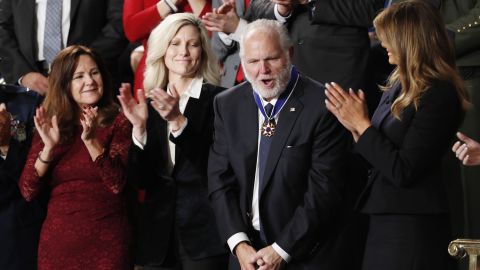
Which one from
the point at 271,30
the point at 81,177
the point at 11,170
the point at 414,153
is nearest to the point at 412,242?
the point at 414,153

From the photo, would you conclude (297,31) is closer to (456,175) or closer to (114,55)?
(456,175)

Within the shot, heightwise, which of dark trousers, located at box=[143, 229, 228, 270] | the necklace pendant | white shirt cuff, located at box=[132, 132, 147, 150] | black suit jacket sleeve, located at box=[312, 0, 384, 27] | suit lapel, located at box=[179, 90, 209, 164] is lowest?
dark trousers, located at box=[143, 229, 228, 270]

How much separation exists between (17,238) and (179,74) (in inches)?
52.1

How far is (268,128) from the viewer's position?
13.7 feet

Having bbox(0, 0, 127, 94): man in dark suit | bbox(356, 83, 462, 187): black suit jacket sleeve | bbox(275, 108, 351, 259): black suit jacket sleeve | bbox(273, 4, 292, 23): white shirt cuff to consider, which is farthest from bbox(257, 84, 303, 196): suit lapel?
bbox(0, 0, 127, 94): man in dark suit

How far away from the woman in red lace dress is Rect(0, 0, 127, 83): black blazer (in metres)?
1.16

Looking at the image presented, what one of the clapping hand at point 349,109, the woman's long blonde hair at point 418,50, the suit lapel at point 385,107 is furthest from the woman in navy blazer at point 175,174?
the woman's long blonde hair at point 418,50

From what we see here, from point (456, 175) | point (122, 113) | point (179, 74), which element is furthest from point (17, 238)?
point (456, 175)

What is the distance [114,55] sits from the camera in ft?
20.6

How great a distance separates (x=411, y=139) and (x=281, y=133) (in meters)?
0.60

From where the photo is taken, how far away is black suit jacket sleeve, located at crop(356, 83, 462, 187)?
3822 mm

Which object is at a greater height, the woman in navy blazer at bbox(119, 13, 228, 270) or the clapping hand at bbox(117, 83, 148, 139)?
the clapping hand at bbox(117, 83, 148, 139)

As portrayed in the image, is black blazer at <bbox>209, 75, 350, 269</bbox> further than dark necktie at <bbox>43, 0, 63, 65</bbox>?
No

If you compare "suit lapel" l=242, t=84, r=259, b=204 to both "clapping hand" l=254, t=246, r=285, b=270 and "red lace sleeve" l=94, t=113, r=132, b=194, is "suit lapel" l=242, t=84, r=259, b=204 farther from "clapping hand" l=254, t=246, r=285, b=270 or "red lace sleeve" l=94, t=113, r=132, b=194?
"red lace sleeve" l=94, t=113, r=132, b=194
